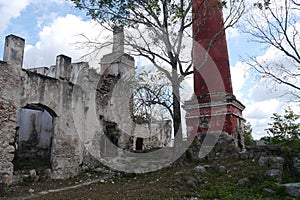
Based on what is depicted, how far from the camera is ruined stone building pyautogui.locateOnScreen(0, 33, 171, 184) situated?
9.65m

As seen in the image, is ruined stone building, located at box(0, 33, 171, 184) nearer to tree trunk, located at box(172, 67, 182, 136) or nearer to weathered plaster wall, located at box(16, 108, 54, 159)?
weathered plaster wall, located at box(16, 108, 54, 159)

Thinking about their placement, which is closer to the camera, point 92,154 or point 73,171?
point 73,171

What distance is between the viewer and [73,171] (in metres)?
11.8

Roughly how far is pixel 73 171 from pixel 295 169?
8318mm

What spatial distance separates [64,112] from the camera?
11.8m

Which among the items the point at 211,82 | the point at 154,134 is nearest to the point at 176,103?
the point at 211,82

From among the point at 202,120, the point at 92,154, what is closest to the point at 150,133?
the point at 92,154

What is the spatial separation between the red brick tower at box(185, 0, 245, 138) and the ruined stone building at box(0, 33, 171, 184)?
144 inches

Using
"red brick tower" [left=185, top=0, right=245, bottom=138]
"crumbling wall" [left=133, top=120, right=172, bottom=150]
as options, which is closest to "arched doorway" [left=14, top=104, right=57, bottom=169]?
"crumbling wall" [left=133, top=120, right=172, bottom=150]

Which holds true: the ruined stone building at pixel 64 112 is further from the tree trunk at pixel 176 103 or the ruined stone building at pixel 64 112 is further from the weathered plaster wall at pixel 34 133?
the tree trunk at pixel 176 103

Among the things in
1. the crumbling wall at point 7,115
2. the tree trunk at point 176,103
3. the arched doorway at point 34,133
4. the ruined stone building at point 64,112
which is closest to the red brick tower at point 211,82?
the tree trunk at point 176,103

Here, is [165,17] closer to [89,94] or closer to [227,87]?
[227,87]

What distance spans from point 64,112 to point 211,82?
20.8 feet

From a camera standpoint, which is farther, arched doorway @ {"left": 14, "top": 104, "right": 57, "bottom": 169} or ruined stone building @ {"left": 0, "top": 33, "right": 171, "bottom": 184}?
arched doorway @ {"left": 14, "top": 104, "right": 57, "bottom": 169}
